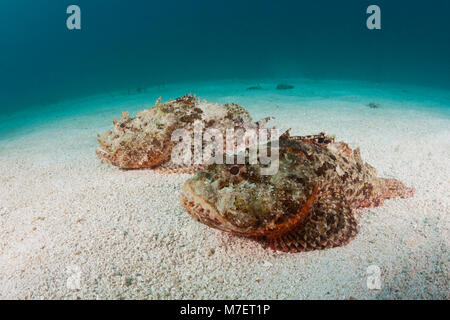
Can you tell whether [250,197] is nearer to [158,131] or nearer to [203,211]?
[203,211]

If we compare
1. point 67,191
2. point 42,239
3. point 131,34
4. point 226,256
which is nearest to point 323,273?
point 226,256

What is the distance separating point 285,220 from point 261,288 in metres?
0.75

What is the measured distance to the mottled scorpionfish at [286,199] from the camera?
9.16ft

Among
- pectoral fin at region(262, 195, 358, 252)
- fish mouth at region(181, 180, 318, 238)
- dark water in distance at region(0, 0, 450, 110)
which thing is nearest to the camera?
fish mouth at region(181, 180, 318, 238)

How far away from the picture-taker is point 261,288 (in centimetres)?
272

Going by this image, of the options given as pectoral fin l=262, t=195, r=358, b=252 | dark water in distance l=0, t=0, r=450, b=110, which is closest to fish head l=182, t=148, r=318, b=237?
pectoral fin l=262, t=195, r=358, b=252

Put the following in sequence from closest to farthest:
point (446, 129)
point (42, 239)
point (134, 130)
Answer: point (42, 239)
point (134, 130)
point (446, 129)

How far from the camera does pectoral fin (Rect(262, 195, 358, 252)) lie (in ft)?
10.3

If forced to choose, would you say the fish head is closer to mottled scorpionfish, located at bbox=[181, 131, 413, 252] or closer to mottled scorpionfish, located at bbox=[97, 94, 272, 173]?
mottled scorpionfish, located at bbox=[181, 131, 413, 252]

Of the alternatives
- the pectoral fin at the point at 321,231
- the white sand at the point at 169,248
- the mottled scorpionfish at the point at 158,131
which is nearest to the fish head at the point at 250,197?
the pectoral fin at the point at 321,231

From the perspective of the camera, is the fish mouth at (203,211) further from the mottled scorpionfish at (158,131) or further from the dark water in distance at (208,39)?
the dark water in distance at (208,39)

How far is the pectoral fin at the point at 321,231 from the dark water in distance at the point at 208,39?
187 ft

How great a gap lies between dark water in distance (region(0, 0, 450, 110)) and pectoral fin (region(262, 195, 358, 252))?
187 feet
